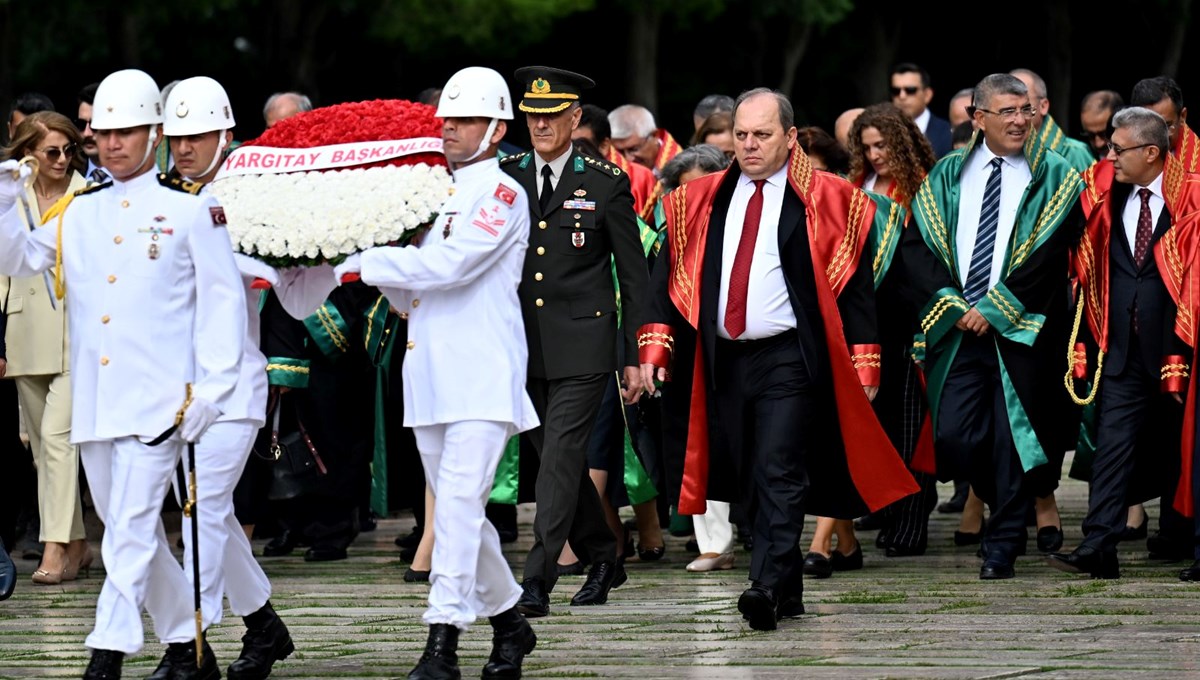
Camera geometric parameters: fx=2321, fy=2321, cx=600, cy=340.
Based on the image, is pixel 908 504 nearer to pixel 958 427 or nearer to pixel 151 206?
pixel 958 427

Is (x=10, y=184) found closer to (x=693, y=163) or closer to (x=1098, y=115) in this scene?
(x=693, y=163)

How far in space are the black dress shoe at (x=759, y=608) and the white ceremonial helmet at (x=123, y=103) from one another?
9.32 ft

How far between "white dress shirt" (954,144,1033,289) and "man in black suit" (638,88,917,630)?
114 centimetres

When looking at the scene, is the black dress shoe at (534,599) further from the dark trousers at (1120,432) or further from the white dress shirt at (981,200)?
the white dress shirt at (981,200)

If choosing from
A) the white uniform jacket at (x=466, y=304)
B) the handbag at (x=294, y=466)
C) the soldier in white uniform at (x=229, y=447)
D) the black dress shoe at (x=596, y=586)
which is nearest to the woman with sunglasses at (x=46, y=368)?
the handbag at (x=294, y=466)

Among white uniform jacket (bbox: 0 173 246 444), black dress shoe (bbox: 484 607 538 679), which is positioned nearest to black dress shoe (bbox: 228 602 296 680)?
black dress shoe (bbox: 484 607 538 679)

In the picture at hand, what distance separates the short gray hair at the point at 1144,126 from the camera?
10.3 m

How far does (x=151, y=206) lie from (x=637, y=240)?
8.07 feet

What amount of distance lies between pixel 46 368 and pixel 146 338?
144 inches

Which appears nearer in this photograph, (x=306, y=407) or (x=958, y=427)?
(x=958, y=427)

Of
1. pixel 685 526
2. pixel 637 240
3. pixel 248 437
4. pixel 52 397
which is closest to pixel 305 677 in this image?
pixel 248 437

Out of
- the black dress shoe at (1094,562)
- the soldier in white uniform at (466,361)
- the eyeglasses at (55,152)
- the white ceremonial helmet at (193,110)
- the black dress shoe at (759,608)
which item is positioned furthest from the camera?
the eyeglasses at (55,152)

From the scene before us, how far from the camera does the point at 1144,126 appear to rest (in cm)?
1032

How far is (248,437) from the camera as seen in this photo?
25.2ft
